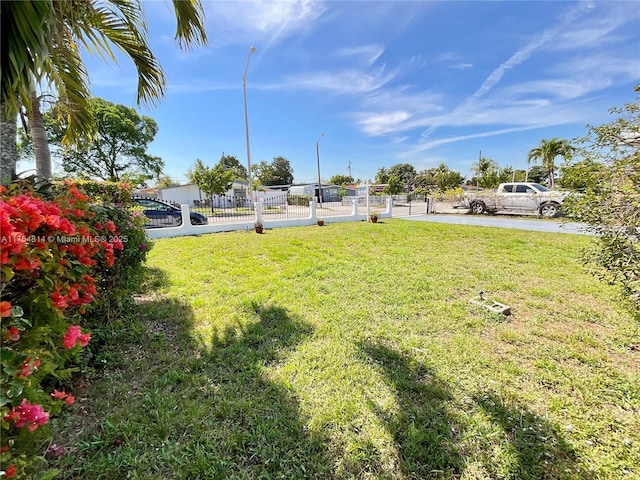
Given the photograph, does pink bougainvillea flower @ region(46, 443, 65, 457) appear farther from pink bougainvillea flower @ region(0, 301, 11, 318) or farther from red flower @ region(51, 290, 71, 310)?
pink bougainvillea flower @ region(0, 301, 11, 318)

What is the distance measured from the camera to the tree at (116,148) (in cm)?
2200

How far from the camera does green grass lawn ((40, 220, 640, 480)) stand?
150 cm

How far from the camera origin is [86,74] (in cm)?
A: 380

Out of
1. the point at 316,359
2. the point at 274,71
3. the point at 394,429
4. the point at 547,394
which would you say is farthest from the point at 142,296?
the point at 274,71

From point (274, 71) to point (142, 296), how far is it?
29.0 feet

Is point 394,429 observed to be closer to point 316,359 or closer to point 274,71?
point 316,359

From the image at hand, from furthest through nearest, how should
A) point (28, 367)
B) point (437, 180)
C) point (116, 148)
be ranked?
1. point (437, 180)
2. point (116, 148)
3. point (28, 367)

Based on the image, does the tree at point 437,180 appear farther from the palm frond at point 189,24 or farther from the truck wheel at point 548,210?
the palm frond at point 189,24

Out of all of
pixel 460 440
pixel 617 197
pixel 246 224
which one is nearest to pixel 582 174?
pixel 617 197

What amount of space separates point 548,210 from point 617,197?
14552 mm

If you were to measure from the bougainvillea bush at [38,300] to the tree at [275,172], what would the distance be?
54450 millimetres

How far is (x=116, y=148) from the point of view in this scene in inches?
940

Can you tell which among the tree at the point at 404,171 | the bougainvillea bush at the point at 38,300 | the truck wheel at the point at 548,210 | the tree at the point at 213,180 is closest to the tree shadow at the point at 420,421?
the bougainvillea bush at the point at 38,300

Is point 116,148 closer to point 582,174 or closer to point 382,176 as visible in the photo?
point 582,174
